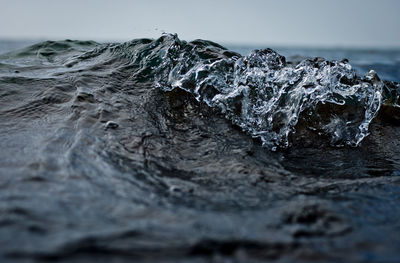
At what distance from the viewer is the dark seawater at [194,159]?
1309 millimetres

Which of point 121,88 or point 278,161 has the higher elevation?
point 121,88

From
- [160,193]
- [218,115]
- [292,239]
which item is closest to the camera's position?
[292,239]

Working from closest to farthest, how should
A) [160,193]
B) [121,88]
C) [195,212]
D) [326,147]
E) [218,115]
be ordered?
[195,212], [160,193], [326,147], [218,115], [121,88]

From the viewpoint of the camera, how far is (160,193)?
5.59ft

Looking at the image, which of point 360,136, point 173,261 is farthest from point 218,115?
point 173,261

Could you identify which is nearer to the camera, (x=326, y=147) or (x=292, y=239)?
(x=292, y=239)

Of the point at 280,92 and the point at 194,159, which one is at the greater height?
the point at 280,92

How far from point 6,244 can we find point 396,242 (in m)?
1.46

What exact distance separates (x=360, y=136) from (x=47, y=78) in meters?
3.05

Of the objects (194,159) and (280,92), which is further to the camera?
(280,92)

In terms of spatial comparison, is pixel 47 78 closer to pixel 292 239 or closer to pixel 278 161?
pixel 278 161

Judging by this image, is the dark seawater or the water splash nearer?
the dark seawater

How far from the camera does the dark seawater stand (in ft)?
4.29

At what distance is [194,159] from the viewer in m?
2.24
